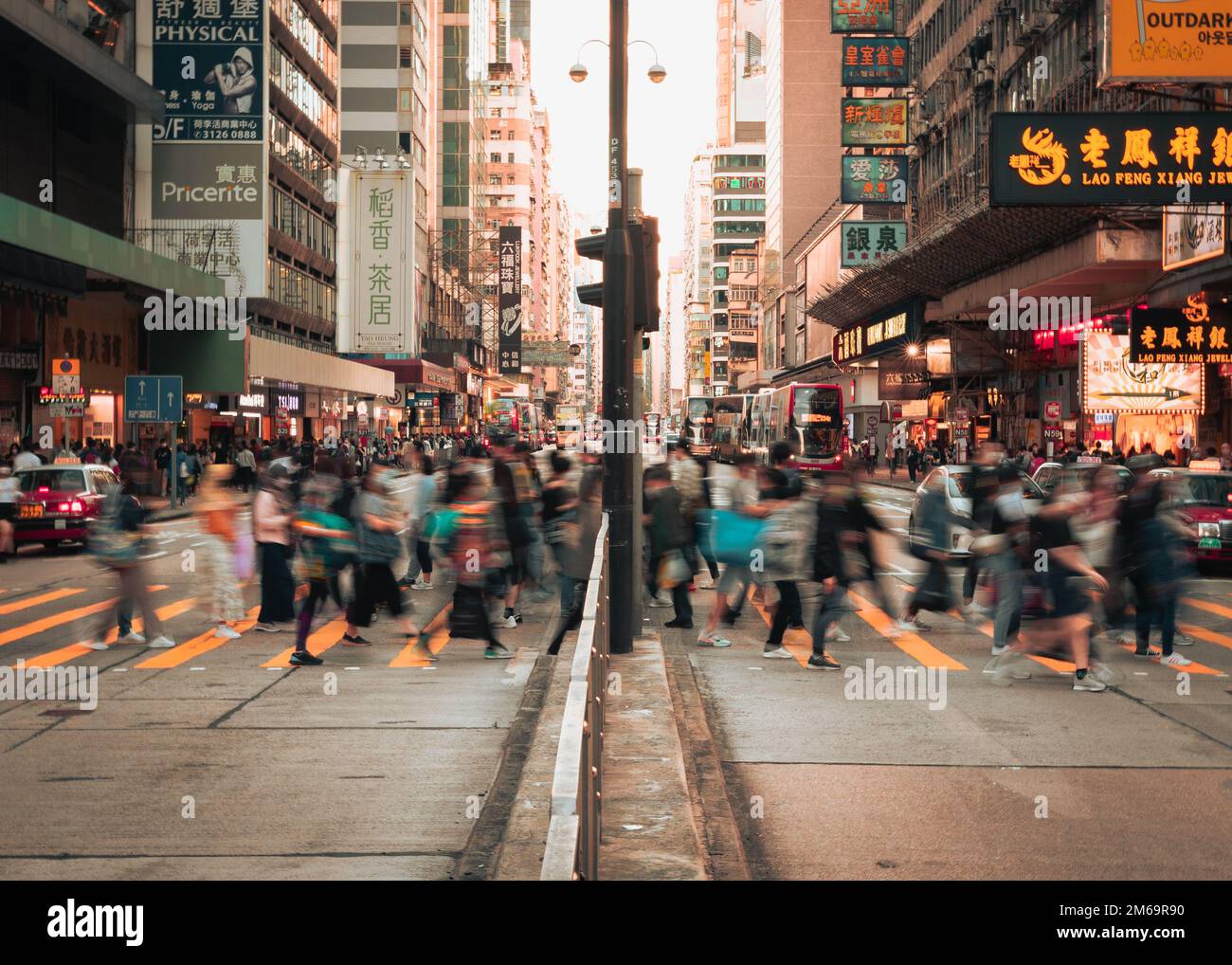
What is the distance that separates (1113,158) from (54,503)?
1857cm

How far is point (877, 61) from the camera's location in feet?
199

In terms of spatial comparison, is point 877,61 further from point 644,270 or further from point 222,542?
point 222,542

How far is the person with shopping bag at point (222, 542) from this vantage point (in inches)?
535

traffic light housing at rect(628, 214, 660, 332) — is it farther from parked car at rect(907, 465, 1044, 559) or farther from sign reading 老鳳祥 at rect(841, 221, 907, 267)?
sign reading 老鳳祥 at rect(841, 221, 907, 267)

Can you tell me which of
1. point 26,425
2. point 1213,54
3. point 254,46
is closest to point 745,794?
point 1213,54

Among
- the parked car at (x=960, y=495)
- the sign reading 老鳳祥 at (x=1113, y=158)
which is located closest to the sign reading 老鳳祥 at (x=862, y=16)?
the sign reading 老鳳祥 at (x=1113, y=158)

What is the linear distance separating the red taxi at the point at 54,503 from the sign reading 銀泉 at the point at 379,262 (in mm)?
35960

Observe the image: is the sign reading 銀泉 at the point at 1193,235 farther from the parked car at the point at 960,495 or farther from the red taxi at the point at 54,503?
the red taxi at the point at 54,503

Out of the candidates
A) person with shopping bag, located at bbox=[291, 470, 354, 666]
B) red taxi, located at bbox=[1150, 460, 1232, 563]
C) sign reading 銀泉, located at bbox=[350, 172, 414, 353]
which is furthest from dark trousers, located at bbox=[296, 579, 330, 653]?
sign reading 銀泉, located at bbox=[350, 172, 414, 353]

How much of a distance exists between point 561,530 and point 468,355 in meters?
100

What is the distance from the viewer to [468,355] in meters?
112

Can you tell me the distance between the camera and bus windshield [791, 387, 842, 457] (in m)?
51.1

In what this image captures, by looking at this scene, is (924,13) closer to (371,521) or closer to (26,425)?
(26,425)

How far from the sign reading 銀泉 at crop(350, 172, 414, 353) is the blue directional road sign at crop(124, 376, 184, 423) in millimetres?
25770
